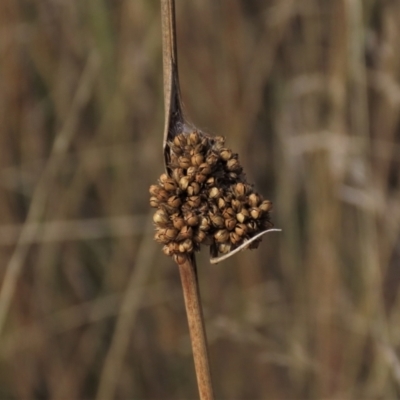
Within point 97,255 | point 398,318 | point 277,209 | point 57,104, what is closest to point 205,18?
point 57,104

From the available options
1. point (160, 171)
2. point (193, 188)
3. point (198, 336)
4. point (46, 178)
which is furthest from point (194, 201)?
point (160, 171)

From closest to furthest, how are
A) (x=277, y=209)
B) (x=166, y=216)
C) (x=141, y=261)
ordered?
(x=166, y=216)
(x=141, y=261)
(x=277, y=209)

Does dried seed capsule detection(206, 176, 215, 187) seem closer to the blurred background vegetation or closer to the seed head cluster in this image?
the seed head cluster

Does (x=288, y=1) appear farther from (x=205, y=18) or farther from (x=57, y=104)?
(x=57, y=104)

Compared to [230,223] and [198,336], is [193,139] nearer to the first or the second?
[230,223]

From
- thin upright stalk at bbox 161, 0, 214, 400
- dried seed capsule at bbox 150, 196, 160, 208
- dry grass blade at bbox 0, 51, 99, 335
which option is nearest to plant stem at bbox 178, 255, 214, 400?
thin upright stalk at bbox 161, 0, 214, 400

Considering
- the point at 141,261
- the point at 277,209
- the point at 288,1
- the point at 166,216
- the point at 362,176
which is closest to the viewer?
the point at 166,216

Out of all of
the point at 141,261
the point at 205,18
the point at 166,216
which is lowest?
the point at 141,261
